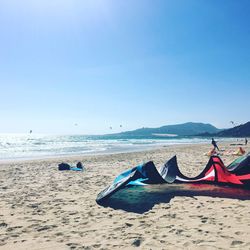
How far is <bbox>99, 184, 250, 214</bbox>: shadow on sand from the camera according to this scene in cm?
610

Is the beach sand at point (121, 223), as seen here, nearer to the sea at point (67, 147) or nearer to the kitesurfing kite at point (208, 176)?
the kitesurfing kite at point (208, 176)

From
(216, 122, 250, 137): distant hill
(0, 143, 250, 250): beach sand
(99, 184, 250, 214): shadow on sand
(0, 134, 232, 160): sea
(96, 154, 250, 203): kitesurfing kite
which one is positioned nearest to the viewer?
(0, 143, 250, 250): beach sand

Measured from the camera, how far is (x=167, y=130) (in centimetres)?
19125

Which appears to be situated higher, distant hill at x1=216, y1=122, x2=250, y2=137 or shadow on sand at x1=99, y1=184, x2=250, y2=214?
distant hill at x1=216, y1=122, x2=250, y2=137

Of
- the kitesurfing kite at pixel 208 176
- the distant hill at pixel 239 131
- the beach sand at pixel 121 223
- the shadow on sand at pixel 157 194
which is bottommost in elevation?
the beach sand at pixel 121 223

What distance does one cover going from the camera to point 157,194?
6.99m

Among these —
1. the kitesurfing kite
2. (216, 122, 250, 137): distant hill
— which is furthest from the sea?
(216, 122, 250, 137): distant hill

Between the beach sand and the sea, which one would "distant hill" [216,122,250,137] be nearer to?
the sea

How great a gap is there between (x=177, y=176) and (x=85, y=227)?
4150 millimetres

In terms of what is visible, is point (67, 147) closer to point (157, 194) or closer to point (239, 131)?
point (157, 194)

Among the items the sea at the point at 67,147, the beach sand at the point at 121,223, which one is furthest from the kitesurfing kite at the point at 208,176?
the sea at the point at 67,147

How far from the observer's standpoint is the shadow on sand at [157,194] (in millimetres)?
6101

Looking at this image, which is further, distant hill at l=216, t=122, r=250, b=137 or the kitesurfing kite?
distant hill at l=216, t=122, r=250, b=137

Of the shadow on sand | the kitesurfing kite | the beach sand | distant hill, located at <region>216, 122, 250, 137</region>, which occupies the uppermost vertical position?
distant hill, located at <region>216, 122, 250, 137</region>
